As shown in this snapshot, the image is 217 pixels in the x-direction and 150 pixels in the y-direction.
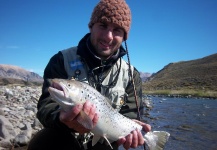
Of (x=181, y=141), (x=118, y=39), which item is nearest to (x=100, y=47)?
(x=118, y=39)

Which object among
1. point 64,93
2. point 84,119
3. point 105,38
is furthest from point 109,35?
point 84,119

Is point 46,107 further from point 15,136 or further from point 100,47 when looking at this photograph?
point 15,136

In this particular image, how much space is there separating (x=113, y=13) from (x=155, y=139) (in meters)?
2.03

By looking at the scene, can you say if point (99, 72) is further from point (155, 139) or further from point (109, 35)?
point (155, 139)

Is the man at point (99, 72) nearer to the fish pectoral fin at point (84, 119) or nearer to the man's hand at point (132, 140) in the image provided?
the man's hand at point (132, 140)

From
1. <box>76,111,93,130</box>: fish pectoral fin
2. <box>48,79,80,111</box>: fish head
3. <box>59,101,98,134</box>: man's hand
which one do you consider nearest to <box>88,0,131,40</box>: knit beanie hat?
<box>48,79,80,111</box>: fish head

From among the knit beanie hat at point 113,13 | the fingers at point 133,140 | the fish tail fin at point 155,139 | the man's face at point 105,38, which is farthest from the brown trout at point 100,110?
the knit beanie hat at point 113,13

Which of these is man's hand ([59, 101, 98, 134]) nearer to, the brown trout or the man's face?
the brown trout

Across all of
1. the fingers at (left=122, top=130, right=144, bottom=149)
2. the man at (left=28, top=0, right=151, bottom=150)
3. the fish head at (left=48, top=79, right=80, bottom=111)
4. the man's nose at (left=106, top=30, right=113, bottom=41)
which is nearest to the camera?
the fish head at (left=48, top=79, right=80, bottom=111)

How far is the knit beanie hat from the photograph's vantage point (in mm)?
3803

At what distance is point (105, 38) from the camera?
369 centimetres

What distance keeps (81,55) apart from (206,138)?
752 cm

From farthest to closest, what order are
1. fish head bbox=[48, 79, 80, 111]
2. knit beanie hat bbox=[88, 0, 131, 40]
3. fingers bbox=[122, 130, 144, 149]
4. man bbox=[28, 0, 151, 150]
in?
1. knit beanie hat bbox=[88, 0, 131, 40]
2. fingers bbox=[122, 130, 144, 149]
3. man bbox=[28, 0, 151, 150]
4. fish head bbox=[48, 79, 80, 111]

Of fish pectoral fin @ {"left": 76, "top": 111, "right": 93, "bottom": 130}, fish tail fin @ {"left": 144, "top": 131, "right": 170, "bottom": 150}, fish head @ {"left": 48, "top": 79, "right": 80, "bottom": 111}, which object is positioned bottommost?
fish tail fin @ {"left": 144, "top": 131, "right": 170, "bottom": 150}
